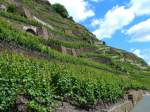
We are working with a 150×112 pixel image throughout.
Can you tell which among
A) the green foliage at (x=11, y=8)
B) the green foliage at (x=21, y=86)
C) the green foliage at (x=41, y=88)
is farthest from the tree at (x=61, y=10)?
the green foliage at (x=21, y=86)

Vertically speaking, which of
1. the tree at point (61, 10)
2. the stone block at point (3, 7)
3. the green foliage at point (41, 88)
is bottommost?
the green foliage at point (41, 88)

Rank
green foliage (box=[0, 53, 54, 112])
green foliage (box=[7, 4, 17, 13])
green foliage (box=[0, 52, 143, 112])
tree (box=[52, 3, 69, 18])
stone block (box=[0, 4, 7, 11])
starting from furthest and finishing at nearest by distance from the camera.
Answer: tree (box=[52, 3, 69, 18]) → green foliage (box=[7, 4, 17, 13]) → stone block (box=[0, 4, 7, 11]) → green foliage (box=[0, 52, 143, 112]) → green foliage (box=[0, 53, 54, 112])

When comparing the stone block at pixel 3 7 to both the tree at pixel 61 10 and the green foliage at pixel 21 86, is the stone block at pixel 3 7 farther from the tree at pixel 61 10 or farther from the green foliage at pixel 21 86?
the tree at pixel 61 10

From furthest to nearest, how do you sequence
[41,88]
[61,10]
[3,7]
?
[61,10] → [3,7] → [41,88]

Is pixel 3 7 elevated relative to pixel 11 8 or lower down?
lower down

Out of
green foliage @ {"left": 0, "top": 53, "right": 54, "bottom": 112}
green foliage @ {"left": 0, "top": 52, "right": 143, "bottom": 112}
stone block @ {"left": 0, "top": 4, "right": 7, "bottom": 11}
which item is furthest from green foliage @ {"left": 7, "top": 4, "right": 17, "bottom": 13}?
green foliage @ {"left": 0, "top": 53, "right": 54, "bottom": 112}

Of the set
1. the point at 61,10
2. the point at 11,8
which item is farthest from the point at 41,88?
the point at 61,10

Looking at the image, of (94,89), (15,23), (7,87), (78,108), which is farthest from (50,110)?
(15,23)

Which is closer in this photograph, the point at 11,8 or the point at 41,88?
the point at 41,88

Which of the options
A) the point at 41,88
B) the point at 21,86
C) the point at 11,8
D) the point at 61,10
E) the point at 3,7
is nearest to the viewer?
the point at 21,86

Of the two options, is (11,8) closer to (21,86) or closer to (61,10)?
(21,86)

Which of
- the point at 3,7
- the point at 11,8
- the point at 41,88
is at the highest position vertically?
the point at 11,8

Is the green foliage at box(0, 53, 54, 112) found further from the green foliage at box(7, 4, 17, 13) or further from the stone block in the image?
the green foliage at box(7, 4, 17, 13)

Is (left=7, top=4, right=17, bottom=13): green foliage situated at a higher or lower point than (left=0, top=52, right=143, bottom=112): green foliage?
higher
